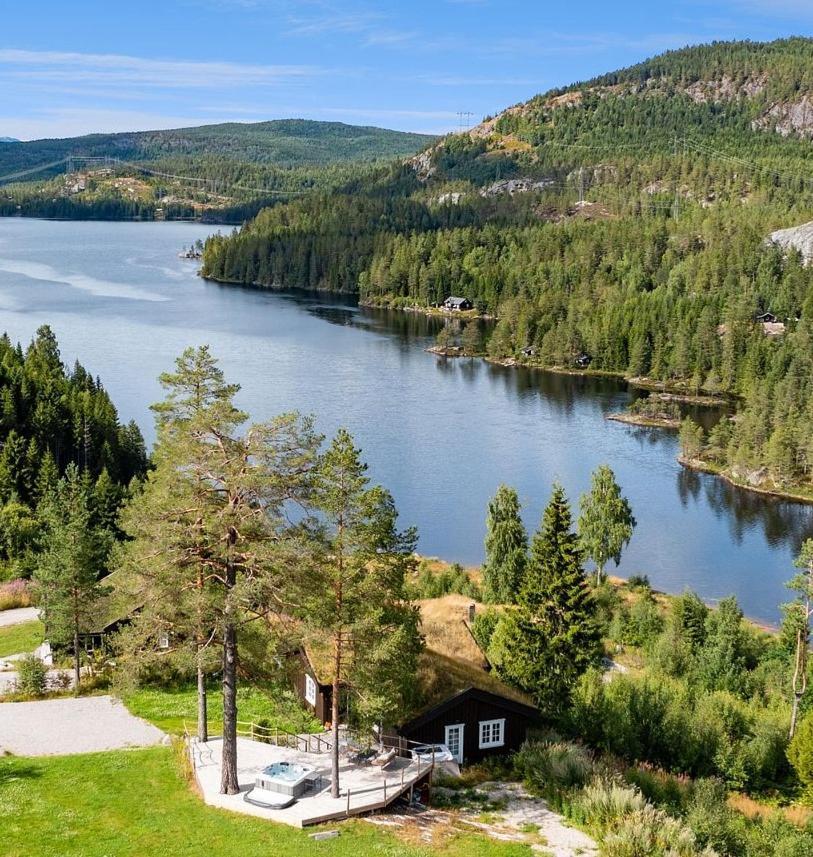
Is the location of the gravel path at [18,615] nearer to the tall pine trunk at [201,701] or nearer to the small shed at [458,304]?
the tall pine trunk at [201,701]

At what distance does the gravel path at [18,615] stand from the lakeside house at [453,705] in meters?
15.3

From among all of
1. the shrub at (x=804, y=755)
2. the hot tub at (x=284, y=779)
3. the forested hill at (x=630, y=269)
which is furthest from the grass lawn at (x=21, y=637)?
the forested hill at (x=630, y=269)

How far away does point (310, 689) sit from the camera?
27.6 m

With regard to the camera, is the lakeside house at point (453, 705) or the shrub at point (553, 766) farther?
the lakeside house at point (453, 705)

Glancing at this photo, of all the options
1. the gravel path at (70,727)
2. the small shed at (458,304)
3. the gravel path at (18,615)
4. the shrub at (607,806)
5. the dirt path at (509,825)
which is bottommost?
the gravel path at (18,615)

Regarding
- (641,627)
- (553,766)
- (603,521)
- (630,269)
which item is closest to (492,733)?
(553,766)

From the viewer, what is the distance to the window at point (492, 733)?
86.1ft

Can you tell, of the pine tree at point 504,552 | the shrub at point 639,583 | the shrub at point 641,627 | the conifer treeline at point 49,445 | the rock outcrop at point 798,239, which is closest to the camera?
the shrub at point 641,627

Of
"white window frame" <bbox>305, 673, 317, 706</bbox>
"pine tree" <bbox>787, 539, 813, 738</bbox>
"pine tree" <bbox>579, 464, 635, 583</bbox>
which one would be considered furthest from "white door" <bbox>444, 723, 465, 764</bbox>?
"pine tree" <bbox>579, 464, 635, 583</bbox>

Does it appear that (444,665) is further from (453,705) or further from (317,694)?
(317,694)

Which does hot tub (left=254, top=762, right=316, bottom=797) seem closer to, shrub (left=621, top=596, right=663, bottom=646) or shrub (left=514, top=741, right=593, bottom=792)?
shrub (left=514, top=741, right=593, bottom=792)

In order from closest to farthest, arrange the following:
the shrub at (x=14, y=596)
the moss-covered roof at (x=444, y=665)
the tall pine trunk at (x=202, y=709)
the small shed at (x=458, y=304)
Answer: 1. the tall pine trunk at (x=202, y=709)
2. the moss-covered roof at (x=444, y=665)
3. the shrub at (x=14, y=596)
4. the small shed at (x=458, y=304)

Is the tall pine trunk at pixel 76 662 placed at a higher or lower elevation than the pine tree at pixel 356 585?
lower

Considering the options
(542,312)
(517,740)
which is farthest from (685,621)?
(542,312)
